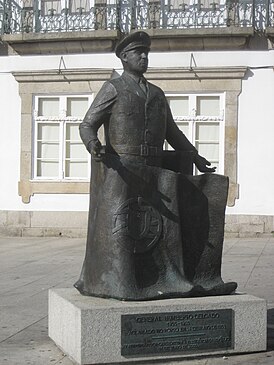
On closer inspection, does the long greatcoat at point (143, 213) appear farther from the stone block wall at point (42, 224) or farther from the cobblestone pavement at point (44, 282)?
the stone block wall at point (42, 224)

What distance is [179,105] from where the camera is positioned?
18.8m

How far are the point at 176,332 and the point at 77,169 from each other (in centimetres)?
1325

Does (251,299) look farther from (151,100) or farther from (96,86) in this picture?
(96,86)

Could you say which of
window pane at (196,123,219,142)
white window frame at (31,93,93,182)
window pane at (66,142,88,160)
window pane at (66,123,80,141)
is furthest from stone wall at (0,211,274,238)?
window pane at (196,123,219,142)

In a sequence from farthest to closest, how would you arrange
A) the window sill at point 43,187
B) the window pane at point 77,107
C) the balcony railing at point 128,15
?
the window pane at point 77,107 → the window sill at point 43,187 → the balcony railing at point 128,15

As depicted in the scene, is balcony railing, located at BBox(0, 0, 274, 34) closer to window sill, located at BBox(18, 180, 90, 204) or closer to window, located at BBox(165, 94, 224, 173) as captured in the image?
window, located at BBox(165, 94, 224, 173)

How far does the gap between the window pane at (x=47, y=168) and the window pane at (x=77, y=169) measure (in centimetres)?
26

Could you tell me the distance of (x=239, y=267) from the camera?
13.0 m

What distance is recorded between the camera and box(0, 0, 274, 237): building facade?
18219 mm

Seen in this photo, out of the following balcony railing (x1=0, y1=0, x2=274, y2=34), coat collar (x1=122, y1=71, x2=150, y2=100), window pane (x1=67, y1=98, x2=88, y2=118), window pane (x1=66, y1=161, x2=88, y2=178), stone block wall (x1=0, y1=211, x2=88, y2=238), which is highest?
balcony railing (x1=0, y1=0, x2=274, y2=34)

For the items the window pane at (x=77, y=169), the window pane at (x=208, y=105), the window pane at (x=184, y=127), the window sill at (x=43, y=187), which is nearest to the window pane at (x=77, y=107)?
the window pane at (x=77, y=169)

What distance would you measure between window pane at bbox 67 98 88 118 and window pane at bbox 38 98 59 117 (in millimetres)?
280

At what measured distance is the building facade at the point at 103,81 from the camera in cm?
1822

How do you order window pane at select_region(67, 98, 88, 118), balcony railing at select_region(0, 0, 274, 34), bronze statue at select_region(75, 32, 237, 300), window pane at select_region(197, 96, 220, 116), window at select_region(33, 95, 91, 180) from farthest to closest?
1. window at select_region(33, 95, 91, 180)
2. window pane at select_region(67, 98, 88, 118)
3. window pane at select_region(197, 96, 220, 116)
4. balcony railing at select_region(0, 0, 274, 34)
5. bronze statue at select_region(75, 32, 237, 300)
